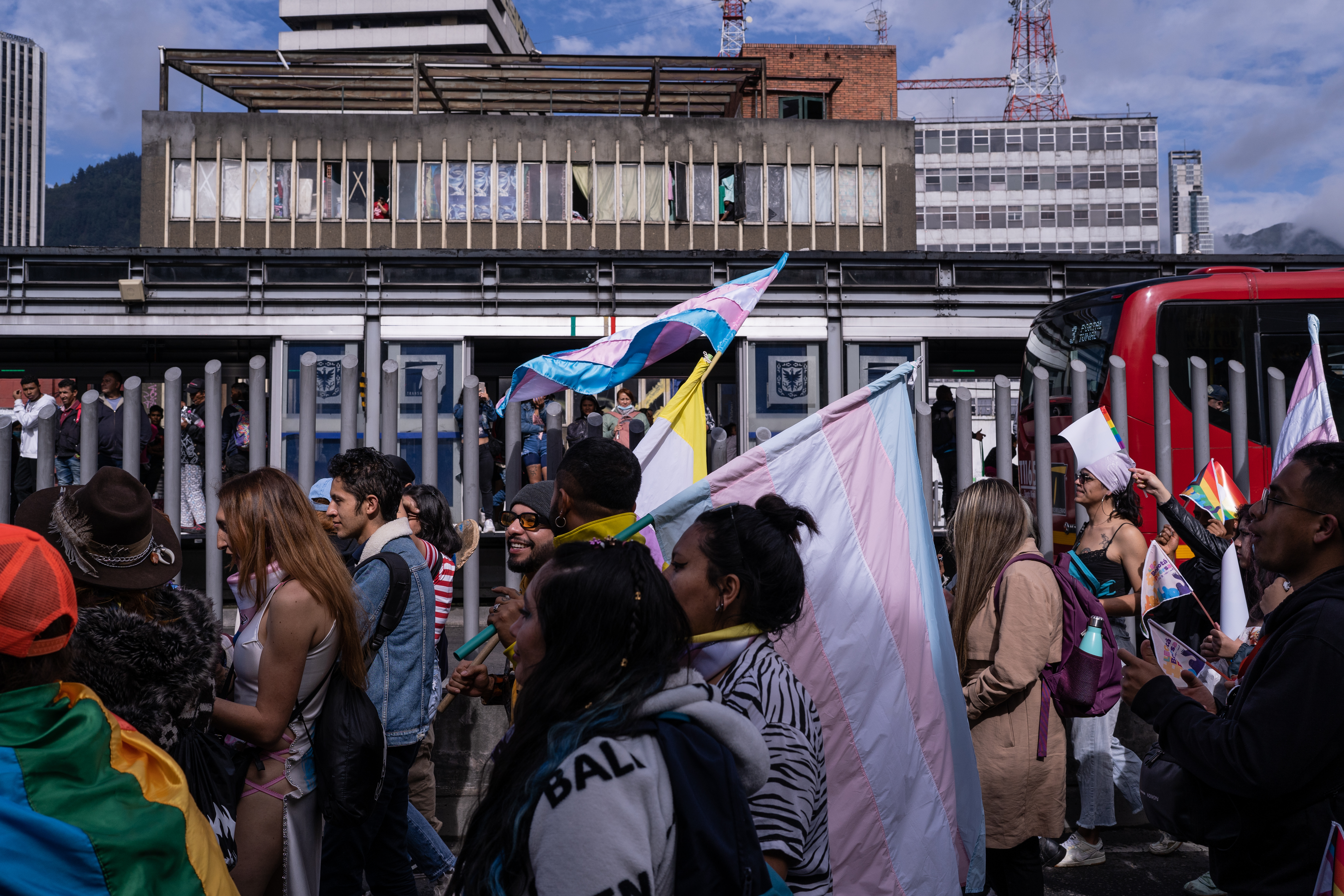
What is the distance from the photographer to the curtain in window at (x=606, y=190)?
31328mm

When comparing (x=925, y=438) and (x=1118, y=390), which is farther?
(x=1118, y=390)

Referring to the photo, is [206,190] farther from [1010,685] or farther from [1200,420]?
[1010,685]

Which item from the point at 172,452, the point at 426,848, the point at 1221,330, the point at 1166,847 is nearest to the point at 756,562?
the point at 426,848

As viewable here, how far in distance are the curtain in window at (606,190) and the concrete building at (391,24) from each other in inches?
2101

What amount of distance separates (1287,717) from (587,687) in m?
1.47

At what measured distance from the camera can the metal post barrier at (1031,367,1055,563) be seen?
21.2ft

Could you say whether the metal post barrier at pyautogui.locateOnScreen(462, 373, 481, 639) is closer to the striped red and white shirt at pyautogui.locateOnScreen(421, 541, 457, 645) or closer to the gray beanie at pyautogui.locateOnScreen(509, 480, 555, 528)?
the striped red and white shirt at pyautogui.locateOnScreen(421, 541, 457, 645)

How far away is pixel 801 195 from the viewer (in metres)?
31.8

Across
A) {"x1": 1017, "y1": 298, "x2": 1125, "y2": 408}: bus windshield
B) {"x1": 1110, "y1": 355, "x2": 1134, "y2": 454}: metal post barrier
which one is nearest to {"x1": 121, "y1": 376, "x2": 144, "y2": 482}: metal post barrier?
{"x1": 1110, "y1": 355, "x2": 1134, "y2": 454}: metal post barrier

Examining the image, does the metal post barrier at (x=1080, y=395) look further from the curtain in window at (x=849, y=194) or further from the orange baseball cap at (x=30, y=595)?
the curtain in window at (x=849, y=194)

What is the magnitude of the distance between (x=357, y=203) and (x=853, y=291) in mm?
19108

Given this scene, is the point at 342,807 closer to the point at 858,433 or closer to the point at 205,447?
the point at 858,433

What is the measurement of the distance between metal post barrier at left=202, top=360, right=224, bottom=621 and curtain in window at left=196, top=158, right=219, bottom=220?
27.1 meters

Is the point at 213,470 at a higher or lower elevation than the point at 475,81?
lower
